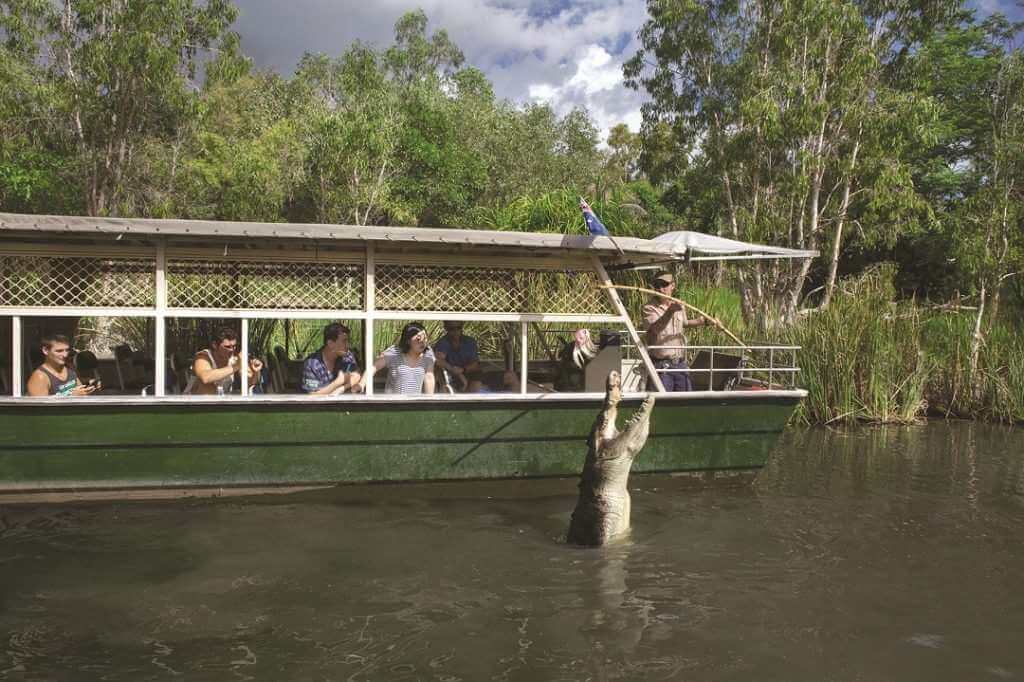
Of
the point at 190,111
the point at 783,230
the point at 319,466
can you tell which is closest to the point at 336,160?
the point at 190,111

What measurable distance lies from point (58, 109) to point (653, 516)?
62.5ft

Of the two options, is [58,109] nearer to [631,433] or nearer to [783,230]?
[783,230]

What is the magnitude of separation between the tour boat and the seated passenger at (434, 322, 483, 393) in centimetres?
54

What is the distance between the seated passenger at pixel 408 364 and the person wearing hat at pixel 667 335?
2.19 metres

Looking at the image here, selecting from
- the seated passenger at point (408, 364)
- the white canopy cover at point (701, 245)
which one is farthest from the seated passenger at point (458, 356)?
the white canopy cover at point (701, 245)

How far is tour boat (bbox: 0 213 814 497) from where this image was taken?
6.96 meters

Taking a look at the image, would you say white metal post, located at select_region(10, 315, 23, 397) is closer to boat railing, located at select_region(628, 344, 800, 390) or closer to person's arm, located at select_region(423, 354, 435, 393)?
person's arm, located at select_region(423, 354, 435, 393)

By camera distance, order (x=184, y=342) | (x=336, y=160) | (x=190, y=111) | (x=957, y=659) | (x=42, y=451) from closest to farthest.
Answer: (x=957, y=659) < (x=42, y=451) < (x=184, y=342) < (x=190, y=111) < (x=336, y=160)

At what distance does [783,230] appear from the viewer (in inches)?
623

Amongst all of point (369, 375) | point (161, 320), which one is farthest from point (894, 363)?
point (161, 320)

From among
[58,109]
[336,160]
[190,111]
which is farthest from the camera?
[336,160]

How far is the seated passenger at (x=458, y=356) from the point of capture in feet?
28.5

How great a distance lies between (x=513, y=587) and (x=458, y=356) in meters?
3.44

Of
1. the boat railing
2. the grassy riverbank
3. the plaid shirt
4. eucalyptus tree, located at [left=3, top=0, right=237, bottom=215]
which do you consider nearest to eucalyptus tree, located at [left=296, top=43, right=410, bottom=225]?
eucalyptus tree, located at [left=3, top=0, right=237, bottom=215]
